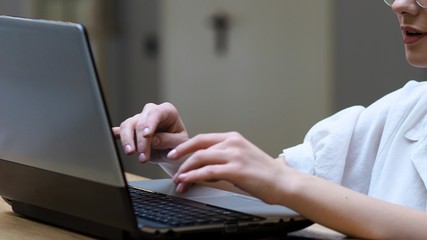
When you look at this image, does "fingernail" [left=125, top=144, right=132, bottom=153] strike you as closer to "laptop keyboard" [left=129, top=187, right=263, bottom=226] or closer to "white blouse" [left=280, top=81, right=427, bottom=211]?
"laptop keyboard" [left=129, top=187, right=263, bottom=226]

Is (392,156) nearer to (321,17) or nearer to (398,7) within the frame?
(398,7)

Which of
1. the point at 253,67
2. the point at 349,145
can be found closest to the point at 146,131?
the point at 349,145

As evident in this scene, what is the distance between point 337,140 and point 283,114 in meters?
2.75

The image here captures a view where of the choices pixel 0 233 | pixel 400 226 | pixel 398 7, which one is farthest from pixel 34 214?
pixel 398 7

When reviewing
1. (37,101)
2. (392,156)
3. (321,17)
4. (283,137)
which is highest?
(37,101)

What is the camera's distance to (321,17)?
4.03 metres

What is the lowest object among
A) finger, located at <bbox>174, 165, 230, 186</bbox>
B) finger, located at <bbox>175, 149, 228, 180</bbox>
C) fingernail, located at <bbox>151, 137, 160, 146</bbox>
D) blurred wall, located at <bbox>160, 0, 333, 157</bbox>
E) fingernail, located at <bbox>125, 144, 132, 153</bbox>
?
blurred wall, located at <bbox>160, 0, 333, 157</bbox>

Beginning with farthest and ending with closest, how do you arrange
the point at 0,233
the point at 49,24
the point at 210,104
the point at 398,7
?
1. the point at 210,104
2. the point at 398,7
3. the point at 0,233
4. the point at 49,24

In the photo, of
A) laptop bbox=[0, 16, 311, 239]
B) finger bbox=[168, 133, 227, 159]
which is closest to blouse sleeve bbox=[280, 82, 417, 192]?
laptop bbox=[0, 16, 311, 239]

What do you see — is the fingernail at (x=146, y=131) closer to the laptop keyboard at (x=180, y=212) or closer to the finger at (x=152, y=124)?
the finger at (x=152, y=124)

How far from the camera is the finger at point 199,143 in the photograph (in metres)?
1.08

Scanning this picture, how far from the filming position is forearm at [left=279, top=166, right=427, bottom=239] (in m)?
1.07

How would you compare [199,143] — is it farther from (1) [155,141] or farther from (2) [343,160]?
(2) [343,160]

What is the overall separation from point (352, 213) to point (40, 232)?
0.37 meters
